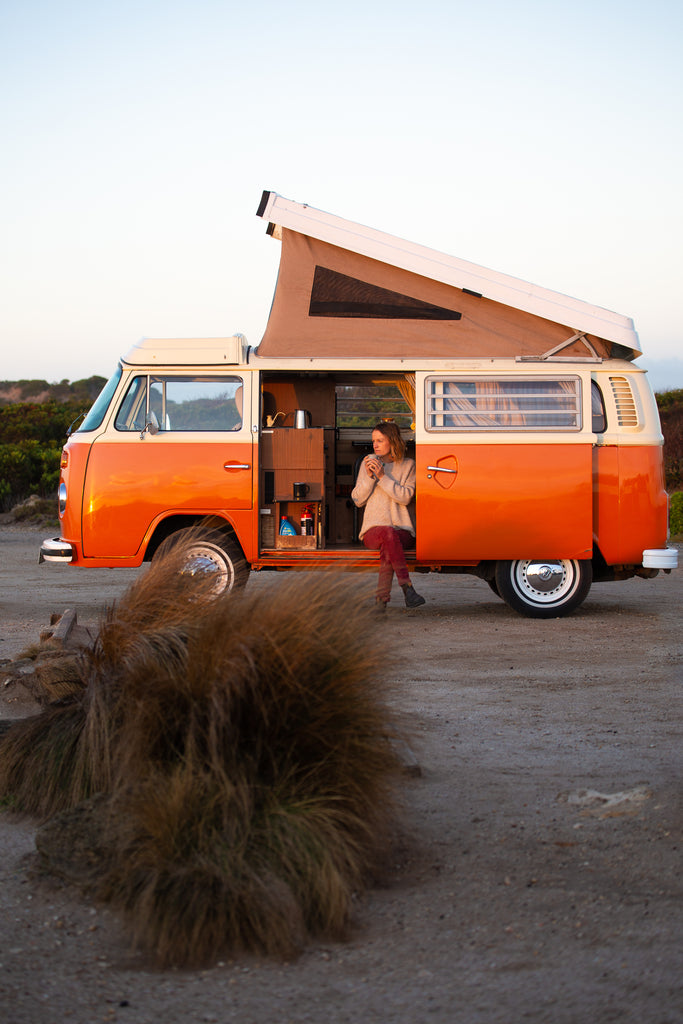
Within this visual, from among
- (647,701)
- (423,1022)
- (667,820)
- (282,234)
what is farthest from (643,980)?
(282,234)

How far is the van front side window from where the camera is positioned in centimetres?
953

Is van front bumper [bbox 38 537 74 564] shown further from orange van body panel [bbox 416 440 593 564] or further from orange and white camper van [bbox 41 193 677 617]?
orange van body panel [bbox 416 440 593 564]

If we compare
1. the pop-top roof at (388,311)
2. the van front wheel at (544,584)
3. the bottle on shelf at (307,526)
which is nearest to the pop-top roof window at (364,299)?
the pop-top roof at (388,311)

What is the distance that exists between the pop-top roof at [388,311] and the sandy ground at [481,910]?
13.6 feet

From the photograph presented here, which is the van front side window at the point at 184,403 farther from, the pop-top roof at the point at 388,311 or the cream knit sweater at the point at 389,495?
the cream knit sweater at the point at 389,495

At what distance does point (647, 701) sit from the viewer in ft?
20.2

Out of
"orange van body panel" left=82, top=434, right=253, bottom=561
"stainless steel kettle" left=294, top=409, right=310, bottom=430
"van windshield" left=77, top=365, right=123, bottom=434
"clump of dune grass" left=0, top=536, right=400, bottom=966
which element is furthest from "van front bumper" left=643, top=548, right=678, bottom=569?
"clump of dune grass" left=0, top=536, right=400, bottom=966

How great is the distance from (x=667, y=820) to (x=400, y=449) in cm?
589

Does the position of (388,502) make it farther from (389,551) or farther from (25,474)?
(25,474)

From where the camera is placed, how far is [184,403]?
31.5 feet

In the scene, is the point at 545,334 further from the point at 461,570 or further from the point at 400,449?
the point at 461,570

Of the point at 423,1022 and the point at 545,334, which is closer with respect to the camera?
the point at 423,1022

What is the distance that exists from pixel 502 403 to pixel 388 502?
4.35 feet

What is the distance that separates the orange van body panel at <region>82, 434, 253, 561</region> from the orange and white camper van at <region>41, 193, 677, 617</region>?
12 mm
